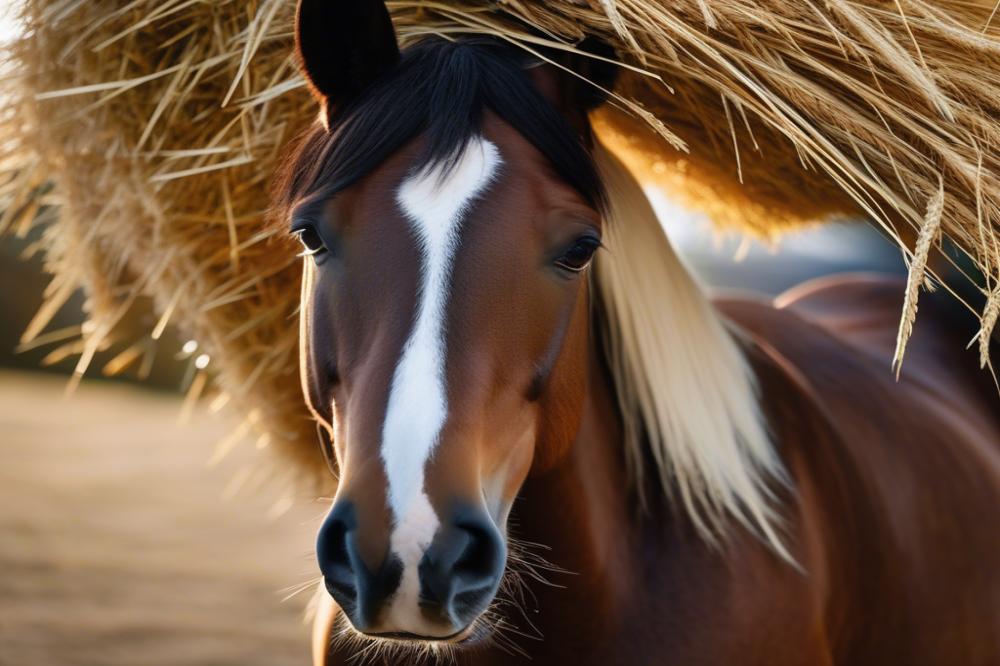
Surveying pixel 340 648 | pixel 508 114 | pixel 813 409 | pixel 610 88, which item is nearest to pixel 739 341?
pixel 813 409

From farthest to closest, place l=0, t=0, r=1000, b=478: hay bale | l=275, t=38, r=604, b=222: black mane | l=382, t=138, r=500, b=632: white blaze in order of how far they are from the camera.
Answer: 1. l=0, t=0, r=1000, b=478: hay bale
2. l=275, t=38, r=604, b=222: black mane
3. l=382, t=138, r=500, b=632: white blaze

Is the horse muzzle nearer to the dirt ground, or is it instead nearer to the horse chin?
the horse chin

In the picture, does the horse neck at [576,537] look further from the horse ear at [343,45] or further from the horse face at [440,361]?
the horse ear at [343,45]

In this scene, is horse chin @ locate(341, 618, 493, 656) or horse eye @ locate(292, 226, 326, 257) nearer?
horse chin @ locate(341, 618, 493, 656)

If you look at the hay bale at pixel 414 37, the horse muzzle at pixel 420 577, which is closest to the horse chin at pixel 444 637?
the horse muzzle at pixel 420 577

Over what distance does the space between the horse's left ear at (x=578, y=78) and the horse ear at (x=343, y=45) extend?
25 centimetres

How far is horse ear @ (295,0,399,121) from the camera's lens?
1530 mm

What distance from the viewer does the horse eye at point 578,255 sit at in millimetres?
1460

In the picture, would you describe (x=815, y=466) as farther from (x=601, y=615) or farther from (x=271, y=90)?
(x=271, y=90)

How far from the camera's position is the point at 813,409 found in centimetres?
207

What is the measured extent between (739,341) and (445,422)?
1.03 metres

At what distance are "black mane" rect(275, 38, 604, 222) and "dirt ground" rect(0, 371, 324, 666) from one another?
54.4 inches

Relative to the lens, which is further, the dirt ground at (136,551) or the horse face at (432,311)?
the dirt ground at (136,551)

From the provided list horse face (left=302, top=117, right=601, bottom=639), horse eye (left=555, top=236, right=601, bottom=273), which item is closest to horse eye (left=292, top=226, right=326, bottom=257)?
horse face (left=302, top=117, right=601, bottom=639)
